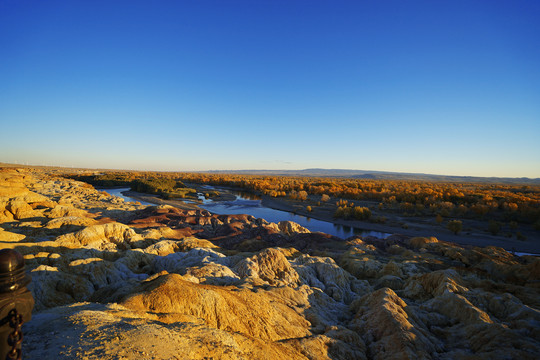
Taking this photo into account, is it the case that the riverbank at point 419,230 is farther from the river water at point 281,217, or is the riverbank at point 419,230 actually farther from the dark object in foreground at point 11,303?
the dark object in foreground at point 11,303

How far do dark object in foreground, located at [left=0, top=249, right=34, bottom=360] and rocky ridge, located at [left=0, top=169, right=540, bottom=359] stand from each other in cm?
165

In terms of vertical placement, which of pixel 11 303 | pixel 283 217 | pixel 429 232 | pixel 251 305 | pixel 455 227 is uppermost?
pixel 11 303

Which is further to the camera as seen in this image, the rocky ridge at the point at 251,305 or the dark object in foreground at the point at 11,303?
the rocky ridge at the point at 251,305

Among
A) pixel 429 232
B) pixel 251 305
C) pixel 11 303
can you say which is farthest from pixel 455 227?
pixel 11 303

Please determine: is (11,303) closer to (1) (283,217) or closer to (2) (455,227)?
(2) (455,227)

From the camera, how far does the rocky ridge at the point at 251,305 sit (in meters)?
5.14

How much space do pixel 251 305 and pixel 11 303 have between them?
7.35m

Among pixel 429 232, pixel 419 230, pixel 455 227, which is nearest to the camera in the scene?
pixel 455 227

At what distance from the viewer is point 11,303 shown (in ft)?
8.70

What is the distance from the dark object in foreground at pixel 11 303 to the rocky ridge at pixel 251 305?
1.65 meters

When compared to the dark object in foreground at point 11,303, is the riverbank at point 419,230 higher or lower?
lower

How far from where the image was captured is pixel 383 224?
1853 inches

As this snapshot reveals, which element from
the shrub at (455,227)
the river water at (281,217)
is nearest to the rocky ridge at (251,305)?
the shrub at (455,227)

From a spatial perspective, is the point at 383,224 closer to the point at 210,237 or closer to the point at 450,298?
the point at 210,237
